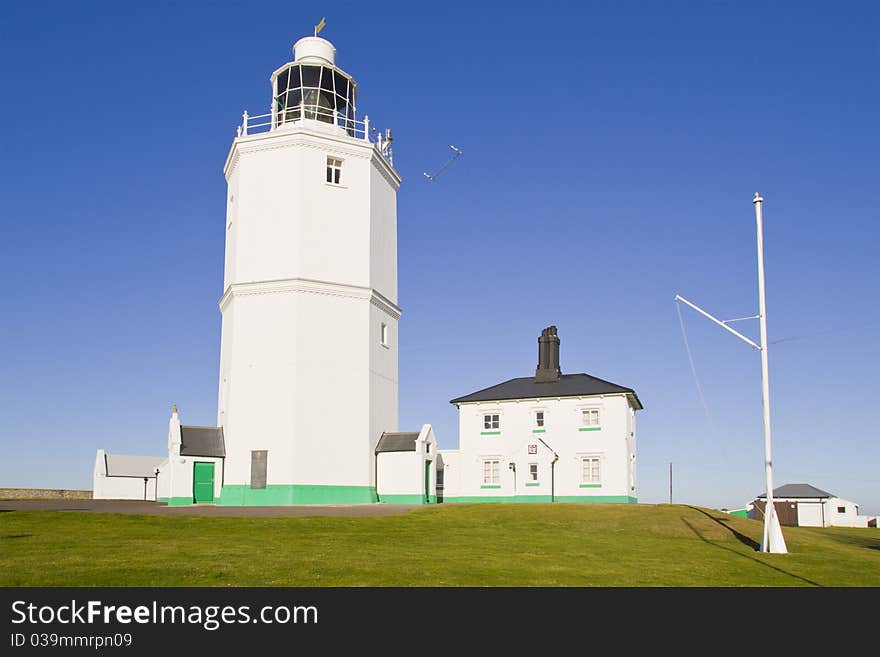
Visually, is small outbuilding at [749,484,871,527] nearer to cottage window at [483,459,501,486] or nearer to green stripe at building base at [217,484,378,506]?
cottage window at [483,459,501,486]

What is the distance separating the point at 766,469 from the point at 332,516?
13.1 m

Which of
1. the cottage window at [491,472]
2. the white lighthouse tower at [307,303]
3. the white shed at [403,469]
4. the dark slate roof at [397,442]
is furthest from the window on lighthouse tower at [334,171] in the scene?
the cottage window at [491,472]

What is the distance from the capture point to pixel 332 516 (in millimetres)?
26625

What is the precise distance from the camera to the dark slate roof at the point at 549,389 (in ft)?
138

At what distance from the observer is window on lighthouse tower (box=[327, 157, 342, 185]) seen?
38375 millimetres

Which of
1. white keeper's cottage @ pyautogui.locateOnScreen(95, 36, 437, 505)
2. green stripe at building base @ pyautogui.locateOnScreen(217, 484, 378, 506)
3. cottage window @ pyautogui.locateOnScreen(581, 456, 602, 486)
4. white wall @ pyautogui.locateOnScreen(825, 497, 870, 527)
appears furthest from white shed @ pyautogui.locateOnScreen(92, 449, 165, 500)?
white wall @ pyautogui.locateOnScreen(825, 497, 870, 527)

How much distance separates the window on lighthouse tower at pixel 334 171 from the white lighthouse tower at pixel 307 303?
0.17 ft

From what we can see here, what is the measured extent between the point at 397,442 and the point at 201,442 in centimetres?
852

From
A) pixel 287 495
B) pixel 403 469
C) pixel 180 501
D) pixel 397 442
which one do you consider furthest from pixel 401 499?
pixel 180 501

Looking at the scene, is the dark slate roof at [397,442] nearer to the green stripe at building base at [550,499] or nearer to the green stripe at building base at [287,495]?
the green stripe at building base at [287,495]

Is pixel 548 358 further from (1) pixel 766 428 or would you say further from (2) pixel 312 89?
(1) pixel 766 428

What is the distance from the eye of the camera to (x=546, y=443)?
138 feet
